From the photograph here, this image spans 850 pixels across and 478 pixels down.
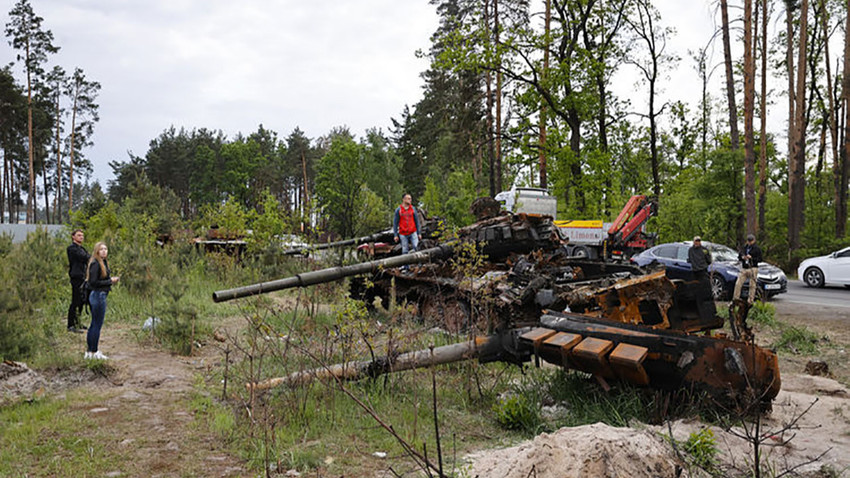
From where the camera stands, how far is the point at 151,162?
60188 millimetres

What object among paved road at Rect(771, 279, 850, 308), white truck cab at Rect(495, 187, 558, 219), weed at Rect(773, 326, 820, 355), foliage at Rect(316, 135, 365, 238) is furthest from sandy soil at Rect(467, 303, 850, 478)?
white truck cab at Rect(495, 187, 558, 219)

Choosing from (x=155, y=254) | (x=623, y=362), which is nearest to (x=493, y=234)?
(x=623, y=362)

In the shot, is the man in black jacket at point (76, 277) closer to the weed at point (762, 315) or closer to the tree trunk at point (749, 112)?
the weed at point (762, 315)

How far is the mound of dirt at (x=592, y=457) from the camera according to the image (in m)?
3.36

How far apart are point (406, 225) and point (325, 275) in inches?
138

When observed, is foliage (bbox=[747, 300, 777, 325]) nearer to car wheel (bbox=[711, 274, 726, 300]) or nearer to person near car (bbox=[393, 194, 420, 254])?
car wheel (bbox=[711, 274, 726, 300])

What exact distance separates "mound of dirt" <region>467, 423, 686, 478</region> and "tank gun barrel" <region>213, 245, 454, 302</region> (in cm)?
364

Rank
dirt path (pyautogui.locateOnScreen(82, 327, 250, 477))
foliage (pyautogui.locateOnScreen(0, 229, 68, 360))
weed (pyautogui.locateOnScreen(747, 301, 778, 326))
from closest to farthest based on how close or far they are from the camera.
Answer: dirt path (pyautogui.locateOnScreen(82, 327, 250, 477)) < foliage (pyautogui.locateOnScreen(0, 229, 68, 360)) < weed (pyautogui.locateOnScreen(747, 301, 778, 326))

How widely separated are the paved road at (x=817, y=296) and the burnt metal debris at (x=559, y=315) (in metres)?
6.83

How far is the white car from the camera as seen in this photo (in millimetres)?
17531

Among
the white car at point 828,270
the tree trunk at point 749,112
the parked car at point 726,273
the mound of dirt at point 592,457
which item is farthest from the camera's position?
the white car at point 828,270

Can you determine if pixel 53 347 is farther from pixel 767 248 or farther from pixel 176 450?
pixel 767 248

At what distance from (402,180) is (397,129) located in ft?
19.3

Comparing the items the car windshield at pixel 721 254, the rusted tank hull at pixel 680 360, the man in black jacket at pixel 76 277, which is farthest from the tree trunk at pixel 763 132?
the man in black jacket at pixel 76 277
